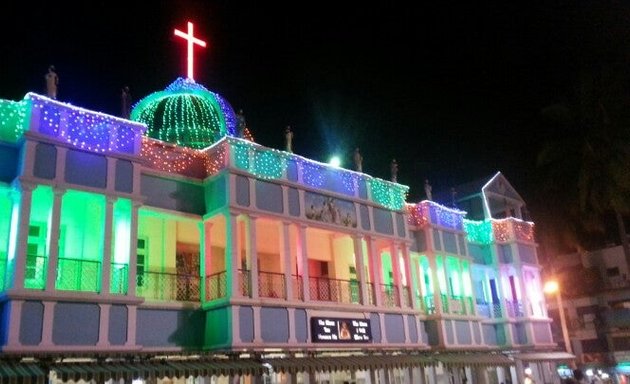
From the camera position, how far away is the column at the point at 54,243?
13.6 metres

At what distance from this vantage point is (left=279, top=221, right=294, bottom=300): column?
57.9 feet

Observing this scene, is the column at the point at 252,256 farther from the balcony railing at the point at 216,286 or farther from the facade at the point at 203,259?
the balcony railing at the point at 216,286

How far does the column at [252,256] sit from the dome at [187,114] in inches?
137

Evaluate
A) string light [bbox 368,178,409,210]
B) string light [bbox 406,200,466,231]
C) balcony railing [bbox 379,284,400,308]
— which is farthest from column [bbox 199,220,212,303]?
string light [bbox 406,200,466,231]

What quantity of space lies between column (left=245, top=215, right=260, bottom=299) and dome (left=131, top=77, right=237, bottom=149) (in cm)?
349

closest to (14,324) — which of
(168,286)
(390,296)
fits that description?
(168,286)

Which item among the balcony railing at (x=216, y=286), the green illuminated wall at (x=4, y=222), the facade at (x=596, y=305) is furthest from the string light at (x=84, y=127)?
the facade at (x=596, y=305)

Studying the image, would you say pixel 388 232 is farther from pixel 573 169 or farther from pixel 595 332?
pixel 595 332

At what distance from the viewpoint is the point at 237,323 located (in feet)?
52.3

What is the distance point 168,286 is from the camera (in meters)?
16.8

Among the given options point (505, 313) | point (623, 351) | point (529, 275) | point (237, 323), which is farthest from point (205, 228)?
point (623, 351)

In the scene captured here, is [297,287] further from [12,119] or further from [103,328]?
[12,119]

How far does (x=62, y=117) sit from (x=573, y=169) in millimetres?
29853

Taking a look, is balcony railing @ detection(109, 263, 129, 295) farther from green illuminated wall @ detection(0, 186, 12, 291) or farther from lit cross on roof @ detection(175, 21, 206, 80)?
lit cross on roof @ detection(175, 21, 206, 80)
